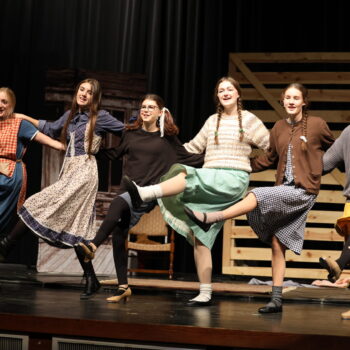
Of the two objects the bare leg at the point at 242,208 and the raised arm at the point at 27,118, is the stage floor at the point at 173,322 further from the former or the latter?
the raised arm at the point at 27,118

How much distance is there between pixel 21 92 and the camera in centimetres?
752

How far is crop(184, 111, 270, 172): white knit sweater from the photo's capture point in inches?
168

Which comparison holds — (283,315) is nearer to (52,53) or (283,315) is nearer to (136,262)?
(136,262)

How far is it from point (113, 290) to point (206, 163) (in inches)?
51.5

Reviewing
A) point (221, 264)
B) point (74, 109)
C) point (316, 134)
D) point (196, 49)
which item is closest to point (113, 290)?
point (74, 109)

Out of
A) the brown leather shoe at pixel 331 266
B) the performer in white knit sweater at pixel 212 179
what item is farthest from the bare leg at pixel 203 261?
the brown leather shoe at pixel 331 266

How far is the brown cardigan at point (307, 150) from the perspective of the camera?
157 inches

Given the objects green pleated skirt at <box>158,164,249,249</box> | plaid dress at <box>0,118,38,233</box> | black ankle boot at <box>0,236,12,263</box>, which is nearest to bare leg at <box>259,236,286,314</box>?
green pleated skirt at <box>158,164,249,249</box>

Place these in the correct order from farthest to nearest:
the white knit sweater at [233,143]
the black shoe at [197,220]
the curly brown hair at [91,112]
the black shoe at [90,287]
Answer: the curly brown hair at [91,112] < the black shoe at [90,287] < the white knit sweater at [233,143] < the black shoe at [197,220]

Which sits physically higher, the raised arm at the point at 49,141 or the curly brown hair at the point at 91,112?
the curly brown hair at the point at 91,112

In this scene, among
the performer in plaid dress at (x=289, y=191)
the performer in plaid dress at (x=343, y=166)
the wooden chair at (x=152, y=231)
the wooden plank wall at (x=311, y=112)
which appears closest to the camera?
the performer in plaid dress at (x=343, y=166)

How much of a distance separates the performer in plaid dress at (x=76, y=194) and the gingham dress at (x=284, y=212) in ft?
4.01

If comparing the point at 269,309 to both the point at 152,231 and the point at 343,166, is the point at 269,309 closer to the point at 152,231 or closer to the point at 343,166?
the point at 343,166

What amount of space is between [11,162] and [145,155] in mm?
1023
